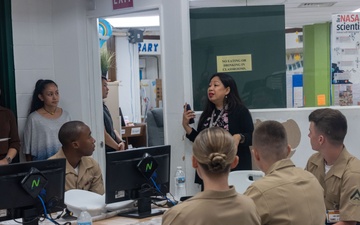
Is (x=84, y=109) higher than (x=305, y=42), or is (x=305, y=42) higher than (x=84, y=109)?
(x=305, y=42)

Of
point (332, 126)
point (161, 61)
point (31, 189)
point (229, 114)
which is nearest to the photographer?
point (31, 189)

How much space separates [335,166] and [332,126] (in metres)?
0.23

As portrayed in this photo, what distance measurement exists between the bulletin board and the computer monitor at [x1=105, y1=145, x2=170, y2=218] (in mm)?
1537

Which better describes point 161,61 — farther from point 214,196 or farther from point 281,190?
point 214,196

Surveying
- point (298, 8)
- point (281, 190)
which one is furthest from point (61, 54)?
point (281, 190)

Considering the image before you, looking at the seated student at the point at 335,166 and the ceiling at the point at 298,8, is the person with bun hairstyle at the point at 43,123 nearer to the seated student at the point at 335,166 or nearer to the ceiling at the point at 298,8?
the ceiling at the point at 298,8

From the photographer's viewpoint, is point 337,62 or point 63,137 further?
point 337,62

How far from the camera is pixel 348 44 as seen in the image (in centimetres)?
464

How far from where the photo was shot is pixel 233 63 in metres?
4.70

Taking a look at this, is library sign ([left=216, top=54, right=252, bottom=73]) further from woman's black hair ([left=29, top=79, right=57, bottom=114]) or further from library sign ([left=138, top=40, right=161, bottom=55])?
library sign ([left=138, top=40, right=161, bottom=55])

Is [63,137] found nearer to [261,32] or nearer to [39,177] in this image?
[39,177]

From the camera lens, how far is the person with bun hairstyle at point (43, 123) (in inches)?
192

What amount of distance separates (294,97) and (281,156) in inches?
91.9

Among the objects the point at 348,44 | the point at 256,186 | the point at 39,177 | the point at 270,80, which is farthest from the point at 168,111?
the point at 256,186
